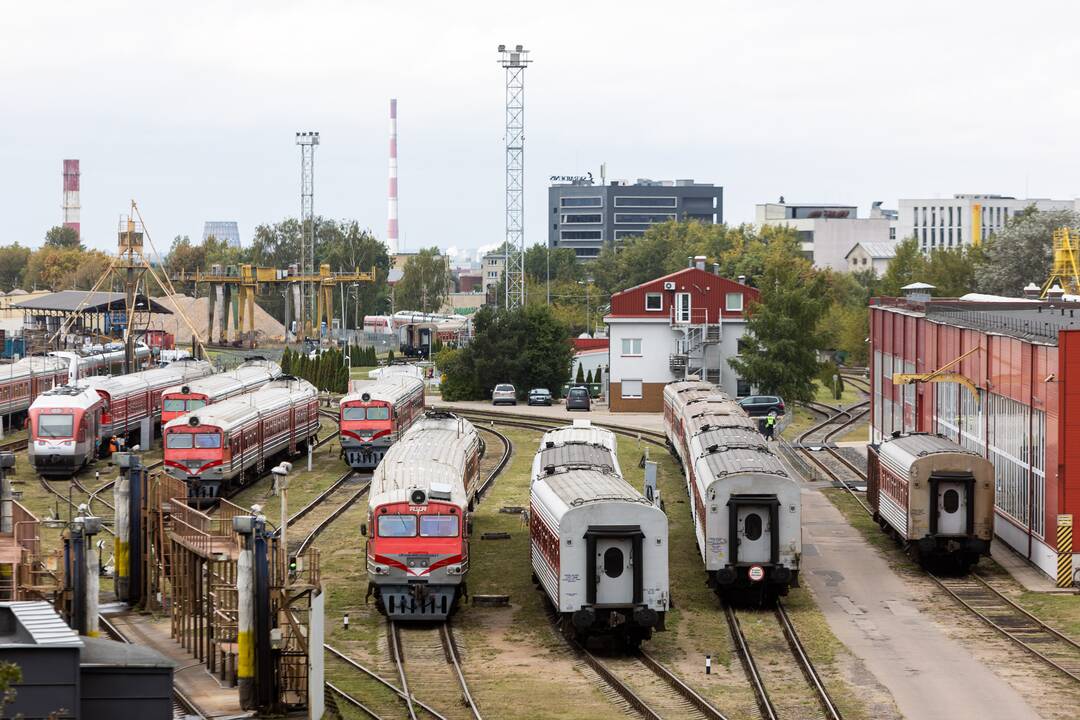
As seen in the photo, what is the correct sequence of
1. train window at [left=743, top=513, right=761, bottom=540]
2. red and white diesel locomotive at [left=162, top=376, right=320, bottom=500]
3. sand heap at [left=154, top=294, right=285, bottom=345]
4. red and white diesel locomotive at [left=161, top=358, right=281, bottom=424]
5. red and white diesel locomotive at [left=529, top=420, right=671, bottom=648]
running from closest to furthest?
1. red and white diesel locomotive at [left=529, top=420, right=671, bottom=648]
2. train window at [left=743, top=513, right=761, bottom=540]
3. red and white diesel locomotive at [left=162, top=376, right=320, bottom=500]
4. red and white diesel locomotive at [left=161, top=358, right=281, bottom=424]
5. sand heap at [left=154, top=294, right=285, bottom=345]

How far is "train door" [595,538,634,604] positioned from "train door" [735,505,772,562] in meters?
4.48

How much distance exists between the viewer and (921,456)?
121 ft

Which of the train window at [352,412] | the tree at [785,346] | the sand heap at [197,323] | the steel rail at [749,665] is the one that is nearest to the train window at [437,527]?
the steel rail at [749,665]

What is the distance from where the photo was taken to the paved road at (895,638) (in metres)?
26.3

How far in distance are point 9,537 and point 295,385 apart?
2995 cm

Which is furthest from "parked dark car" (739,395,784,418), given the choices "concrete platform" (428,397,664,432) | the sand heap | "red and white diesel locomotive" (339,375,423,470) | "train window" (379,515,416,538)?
the sand heap

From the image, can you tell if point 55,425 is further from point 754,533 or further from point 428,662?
point 754,533

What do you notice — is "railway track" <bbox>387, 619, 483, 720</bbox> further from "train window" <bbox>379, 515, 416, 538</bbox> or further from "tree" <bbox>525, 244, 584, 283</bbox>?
"tree" <bbox>525, 244, 584, 283</bbox>

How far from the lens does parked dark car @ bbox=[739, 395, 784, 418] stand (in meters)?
71.9

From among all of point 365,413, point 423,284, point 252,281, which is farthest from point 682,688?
point 423,284

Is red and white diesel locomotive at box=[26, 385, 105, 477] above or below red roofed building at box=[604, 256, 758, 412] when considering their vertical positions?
below

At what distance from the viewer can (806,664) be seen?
28.6m

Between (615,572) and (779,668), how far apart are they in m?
3.45

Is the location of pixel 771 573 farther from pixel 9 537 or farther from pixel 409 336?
pixel 409 336
